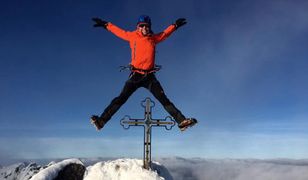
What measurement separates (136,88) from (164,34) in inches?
81.6

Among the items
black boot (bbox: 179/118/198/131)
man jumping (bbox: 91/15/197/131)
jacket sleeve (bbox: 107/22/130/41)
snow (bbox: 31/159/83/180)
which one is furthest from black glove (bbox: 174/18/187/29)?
snow (bbox: 31/159/83/180)

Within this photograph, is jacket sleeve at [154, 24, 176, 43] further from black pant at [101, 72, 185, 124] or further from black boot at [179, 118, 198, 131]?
black boot at [179, 118, 198, 131]

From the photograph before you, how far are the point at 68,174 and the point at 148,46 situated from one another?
570cm

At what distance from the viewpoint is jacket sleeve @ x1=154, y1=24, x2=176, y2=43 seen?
12.2 metres

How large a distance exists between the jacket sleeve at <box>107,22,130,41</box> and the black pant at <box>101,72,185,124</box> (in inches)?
50.5

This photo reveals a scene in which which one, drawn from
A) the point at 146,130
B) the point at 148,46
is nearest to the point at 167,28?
the point at 148,46

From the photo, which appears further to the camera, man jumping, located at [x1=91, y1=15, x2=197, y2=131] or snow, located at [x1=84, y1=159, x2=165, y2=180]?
snow, located at [x1=84, y1=159, x2=165, y2=180]

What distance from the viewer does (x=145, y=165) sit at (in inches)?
493

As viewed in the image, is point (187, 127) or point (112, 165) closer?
point (187, 127)

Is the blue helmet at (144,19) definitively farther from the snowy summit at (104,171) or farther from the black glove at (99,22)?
the snowy summit at (104,171)

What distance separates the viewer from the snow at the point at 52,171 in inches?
488

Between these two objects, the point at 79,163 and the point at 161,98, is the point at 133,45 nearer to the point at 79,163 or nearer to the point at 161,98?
the point at 161,98

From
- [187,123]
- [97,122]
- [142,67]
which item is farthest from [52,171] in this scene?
[187,123]

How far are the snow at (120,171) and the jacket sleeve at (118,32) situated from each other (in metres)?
4.45
